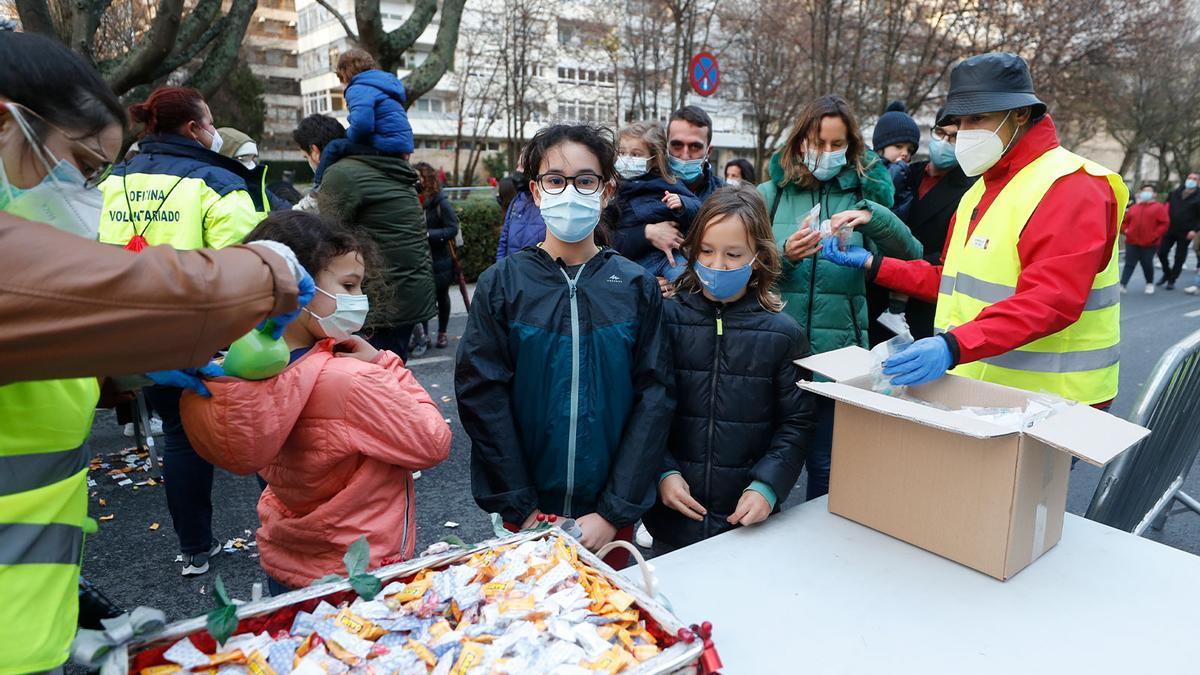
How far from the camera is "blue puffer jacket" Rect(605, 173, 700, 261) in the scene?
3.45 meters

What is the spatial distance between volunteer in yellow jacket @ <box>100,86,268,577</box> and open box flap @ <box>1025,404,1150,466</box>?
298 cm

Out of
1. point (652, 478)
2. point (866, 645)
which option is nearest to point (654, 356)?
point (652, 478)

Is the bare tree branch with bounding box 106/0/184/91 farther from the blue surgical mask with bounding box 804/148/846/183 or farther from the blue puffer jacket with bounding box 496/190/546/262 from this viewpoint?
the blue surgical mask with bounding box 804/148/846/183

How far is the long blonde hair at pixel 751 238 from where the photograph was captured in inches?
90.8

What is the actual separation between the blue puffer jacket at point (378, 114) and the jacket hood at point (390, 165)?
55 mm

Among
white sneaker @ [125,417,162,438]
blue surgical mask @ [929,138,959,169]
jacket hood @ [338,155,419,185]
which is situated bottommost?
white sneaker @ [125,417,162,438]

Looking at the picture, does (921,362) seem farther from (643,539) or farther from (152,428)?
(152,428)

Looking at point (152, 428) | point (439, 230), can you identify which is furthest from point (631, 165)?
point (439, 230)

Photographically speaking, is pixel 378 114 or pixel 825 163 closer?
pixel 825 163

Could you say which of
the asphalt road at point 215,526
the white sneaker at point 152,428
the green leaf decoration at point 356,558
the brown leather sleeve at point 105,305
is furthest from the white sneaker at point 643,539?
the white sneaker at point 152,428

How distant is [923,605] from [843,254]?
64.2 inches

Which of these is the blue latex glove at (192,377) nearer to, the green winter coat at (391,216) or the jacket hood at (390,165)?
the green winter coat at (391,216)

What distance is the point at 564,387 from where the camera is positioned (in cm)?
208

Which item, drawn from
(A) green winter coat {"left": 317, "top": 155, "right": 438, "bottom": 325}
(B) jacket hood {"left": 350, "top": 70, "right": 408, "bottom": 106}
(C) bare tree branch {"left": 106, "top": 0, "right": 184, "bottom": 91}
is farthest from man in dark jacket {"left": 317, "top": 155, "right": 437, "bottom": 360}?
(C) bare tree branch {"left": 106, "top": 0, "right": 184, "bottom": 91}
